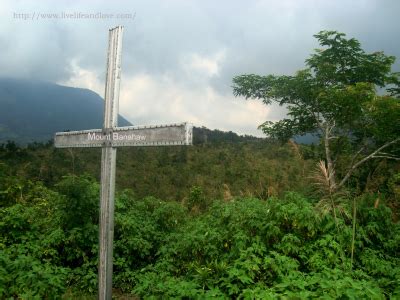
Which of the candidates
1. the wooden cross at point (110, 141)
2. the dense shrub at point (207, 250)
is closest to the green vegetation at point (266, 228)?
the dense shrub at point (207, 250)

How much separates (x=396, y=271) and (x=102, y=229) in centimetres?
369

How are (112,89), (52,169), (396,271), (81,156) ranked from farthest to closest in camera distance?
(81,156) < (52,169) < (396,271) < (112,89)

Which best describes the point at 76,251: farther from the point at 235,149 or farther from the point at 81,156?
the point at 235,149

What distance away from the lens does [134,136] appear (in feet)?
11.6

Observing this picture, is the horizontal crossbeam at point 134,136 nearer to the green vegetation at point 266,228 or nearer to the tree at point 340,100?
the green vegetation at point 266,228

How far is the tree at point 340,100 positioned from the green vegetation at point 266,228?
0.03 m

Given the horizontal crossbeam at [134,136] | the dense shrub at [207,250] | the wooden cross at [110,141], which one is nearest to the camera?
the horizontal crossbeam at [134,136]

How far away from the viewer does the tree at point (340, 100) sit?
7.55m

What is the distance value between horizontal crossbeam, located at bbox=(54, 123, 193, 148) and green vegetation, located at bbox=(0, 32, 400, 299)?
4.99 feet

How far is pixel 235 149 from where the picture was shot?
101 feet

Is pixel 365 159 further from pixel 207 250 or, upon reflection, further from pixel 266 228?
pixel 207 250

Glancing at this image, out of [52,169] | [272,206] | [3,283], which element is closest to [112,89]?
[3,283]

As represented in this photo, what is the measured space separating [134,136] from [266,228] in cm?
275

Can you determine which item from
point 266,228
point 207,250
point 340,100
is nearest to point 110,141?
point 207,250
